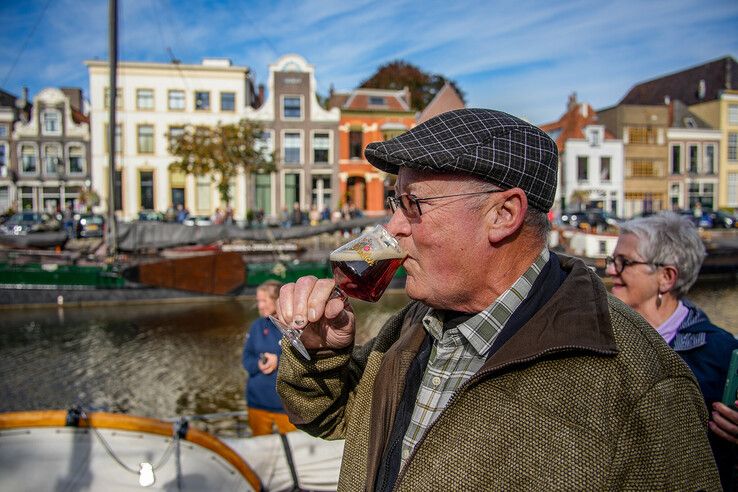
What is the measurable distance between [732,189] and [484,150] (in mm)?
47030

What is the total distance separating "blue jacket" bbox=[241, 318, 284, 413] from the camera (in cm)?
427

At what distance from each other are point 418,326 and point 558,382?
18.4 inches

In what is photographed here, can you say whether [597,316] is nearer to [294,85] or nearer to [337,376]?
[337,376]

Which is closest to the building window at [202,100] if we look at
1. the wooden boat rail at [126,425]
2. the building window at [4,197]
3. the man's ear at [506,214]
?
the building window at [4,197]

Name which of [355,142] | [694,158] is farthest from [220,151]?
[694,158]

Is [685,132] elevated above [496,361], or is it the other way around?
[685,132]

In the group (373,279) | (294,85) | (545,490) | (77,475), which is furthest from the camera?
(294,85)

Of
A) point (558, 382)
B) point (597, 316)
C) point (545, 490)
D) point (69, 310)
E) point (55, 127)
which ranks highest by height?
point (55, 127)

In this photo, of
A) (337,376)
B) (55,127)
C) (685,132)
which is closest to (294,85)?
(55,127)

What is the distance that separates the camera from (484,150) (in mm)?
1244

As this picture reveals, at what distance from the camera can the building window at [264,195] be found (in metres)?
31.2

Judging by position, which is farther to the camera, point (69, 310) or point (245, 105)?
point (245, 105)

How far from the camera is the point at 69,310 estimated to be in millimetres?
13688

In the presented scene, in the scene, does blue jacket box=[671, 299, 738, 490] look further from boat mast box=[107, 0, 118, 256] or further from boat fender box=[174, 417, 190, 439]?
boat mast box=[107, 0, 118, 256]
